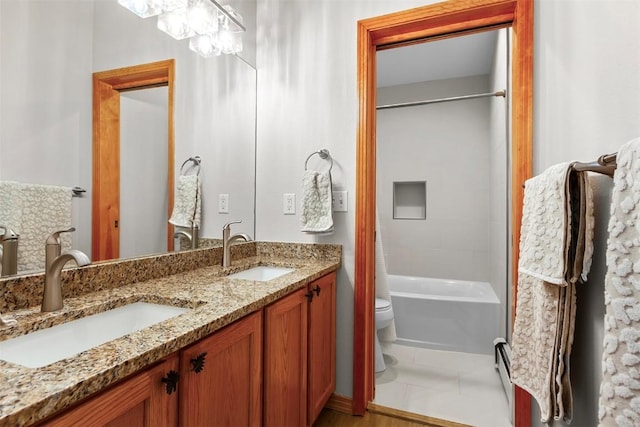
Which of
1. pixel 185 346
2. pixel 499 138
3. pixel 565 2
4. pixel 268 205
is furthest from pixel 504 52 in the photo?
pixel 185 346

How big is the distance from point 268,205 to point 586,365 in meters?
1.63

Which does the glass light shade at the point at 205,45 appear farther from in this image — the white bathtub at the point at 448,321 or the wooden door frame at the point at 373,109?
the white bathtub at the point at 448,321

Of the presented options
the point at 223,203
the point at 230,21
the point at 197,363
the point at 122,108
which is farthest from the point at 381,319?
the point at 230,21

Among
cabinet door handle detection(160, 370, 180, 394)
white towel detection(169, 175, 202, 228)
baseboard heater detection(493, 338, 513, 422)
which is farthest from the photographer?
baseboard heater detection(493, 338, 513, 422)

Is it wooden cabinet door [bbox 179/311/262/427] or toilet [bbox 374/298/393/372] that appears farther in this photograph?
toilet [bbox 374/298/393/372]

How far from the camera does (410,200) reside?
137 inches

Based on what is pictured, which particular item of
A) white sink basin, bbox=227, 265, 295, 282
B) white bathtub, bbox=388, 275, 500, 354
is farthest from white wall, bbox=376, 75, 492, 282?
white sink basin, bbox=227, 265, 295, 282

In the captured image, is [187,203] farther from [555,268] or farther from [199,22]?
[555,268]

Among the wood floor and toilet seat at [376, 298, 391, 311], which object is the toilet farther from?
the wood floor

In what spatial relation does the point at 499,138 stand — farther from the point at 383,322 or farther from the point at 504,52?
the point at 383,322

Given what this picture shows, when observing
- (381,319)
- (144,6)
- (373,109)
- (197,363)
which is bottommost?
(381,319)

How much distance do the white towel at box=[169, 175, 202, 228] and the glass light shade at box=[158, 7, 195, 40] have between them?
64 centimetres

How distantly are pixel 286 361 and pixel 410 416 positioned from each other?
3.10 feet

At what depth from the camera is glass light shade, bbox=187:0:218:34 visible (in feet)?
5.04
